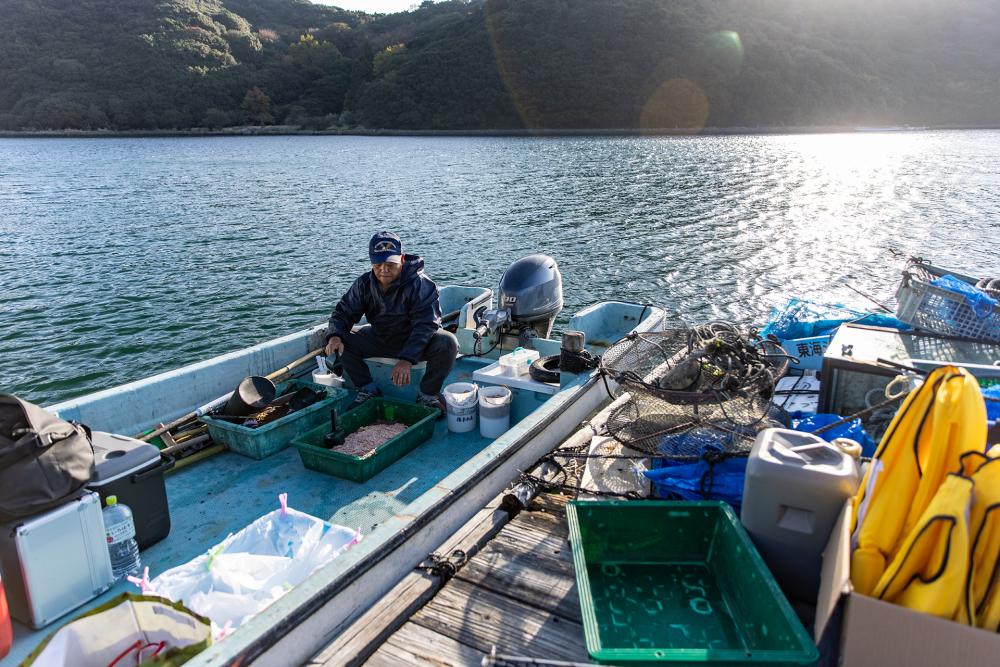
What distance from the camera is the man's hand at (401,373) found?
5066mm

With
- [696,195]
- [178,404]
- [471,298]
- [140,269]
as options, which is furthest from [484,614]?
[696,195]

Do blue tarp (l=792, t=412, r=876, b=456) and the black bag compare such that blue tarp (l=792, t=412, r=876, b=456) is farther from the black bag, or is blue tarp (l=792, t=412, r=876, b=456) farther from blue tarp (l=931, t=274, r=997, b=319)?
the black bag

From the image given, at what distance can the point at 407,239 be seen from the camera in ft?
65.2

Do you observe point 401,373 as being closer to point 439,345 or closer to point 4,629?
point 439,345

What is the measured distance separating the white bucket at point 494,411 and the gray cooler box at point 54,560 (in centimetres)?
276

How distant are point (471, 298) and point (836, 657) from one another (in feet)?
19.0

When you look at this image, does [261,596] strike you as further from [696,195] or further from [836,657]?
[696,195]

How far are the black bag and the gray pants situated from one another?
2816mm

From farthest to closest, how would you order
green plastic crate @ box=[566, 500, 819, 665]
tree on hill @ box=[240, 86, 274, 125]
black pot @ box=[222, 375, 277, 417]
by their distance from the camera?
tree on hill @ box=[240, 86, 274, 125], black pot @ box=[222, 375, 277, 417], green plastic crate @ box=[566, 500, 819, 665]

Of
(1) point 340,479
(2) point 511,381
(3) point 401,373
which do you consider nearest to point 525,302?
(2) point 511,381

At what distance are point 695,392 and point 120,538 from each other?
3145 mm

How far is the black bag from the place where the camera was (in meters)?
2.63

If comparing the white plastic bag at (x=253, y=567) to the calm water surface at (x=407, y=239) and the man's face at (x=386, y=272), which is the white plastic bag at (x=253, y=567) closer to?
the man's face at (x=386, y=272)

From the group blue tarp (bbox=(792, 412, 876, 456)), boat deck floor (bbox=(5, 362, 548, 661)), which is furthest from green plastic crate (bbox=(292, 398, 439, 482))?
blue tarp (bbox=(792, 412, 876, 456))
